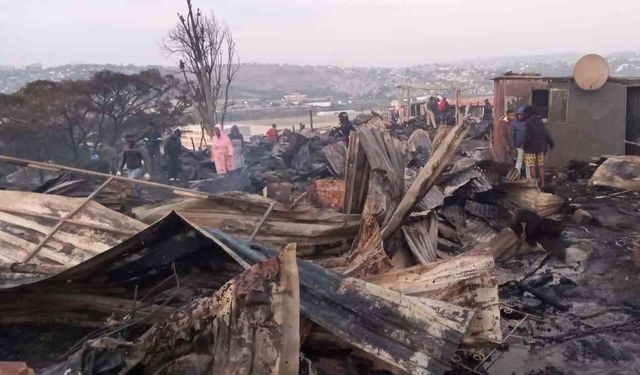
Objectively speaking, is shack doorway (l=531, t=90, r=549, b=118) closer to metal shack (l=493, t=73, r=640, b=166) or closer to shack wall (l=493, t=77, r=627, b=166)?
metal shack (l=493, t=73, r=640, b=166)

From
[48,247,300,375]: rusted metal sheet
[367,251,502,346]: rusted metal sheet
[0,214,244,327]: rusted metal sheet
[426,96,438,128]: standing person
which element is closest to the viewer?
[48,247,300,375]: rusted metal sheet

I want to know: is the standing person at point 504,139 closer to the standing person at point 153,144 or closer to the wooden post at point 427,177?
the wooden post at point 427,177

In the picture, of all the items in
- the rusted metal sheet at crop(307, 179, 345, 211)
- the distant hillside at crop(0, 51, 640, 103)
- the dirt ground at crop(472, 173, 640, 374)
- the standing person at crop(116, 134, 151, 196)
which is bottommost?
the dirt ground at crop(472, 173, 640, 374)

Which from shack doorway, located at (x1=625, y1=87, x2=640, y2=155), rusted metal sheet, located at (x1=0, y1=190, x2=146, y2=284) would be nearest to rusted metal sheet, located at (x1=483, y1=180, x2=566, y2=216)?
rusted metal sheet, located at (x1=0, y1=190, x2=146, y2=284)

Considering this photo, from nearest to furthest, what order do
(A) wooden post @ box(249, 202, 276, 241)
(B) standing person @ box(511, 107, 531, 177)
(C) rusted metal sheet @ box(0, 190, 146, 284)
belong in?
(C) rusted metal sheet @ box(0, 190, 146, 284) < (A) wooden post @ box(249, 202, 276, 241) < (B) standing person @ box(511, 107, 531, 177)

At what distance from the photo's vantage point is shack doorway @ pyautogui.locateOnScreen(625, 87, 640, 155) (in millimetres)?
11758

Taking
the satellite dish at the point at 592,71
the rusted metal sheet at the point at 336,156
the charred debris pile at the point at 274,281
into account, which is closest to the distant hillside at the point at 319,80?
the satellite dish at the point at 592,71

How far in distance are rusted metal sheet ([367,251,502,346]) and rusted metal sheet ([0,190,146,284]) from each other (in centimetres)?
232

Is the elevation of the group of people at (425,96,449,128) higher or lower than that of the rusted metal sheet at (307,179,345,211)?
higher

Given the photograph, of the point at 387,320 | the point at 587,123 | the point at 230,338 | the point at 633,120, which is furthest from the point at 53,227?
the point at 633,120

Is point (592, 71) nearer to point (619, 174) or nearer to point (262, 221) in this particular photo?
point (619, 174)

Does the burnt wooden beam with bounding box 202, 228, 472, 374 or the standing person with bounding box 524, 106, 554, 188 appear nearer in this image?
the burnt wooden beam with bounding box 202, 228, 472, 374

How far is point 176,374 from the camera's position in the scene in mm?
2682

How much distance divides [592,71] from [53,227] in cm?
1066
